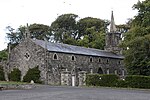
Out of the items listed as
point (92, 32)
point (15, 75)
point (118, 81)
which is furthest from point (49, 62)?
point (92, 32)

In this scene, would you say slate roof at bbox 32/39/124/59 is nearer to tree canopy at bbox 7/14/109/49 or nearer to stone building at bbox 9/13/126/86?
stone building at bbox 9/13/126/86

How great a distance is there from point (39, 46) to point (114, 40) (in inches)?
855

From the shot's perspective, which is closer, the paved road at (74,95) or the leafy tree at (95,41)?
the paved road at (74,95)

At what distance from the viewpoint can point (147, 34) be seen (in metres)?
39.8

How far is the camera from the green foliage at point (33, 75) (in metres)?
50.2

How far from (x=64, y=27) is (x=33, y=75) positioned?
108 feet

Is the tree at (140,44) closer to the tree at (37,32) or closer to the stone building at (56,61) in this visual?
the stone building at (56,61)

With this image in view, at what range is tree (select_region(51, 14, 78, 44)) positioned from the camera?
79375 mm

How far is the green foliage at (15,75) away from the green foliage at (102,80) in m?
16.4

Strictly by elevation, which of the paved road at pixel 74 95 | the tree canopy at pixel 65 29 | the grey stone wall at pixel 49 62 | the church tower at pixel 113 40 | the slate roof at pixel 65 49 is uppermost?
the tree canopy at pixel 65 29

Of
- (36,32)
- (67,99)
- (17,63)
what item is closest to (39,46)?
(17,63)

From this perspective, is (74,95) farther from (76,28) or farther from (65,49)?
(76,28)

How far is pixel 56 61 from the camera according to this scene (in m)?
51.4

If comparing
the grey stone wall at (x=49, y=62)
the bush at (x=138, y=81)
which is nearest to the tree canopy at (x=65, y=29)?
the grey stone wall at (x=49, y=62)
